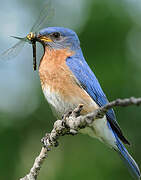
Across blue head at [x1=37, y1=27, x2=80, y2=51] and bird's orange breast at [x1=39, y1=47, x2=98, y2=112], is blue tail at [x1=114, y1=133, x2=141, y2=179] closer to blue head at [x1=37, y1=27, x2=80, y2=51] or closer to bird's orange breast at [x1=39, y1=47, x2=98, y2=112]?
bird's orange breast at [x1=39, y1=47, x2=98, y2=112]

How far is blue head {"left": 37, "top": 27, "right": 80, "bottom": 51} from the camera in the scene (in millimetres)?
7797

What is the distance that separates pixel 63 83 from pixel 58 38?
1.19 meters

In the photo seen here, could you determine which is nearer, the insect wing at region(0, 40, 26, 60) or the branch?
the branch

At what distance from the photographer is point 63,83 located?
7039mm

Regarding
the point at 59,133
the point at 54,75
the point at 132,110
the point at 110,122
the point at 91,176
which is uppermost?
the point at 54,75

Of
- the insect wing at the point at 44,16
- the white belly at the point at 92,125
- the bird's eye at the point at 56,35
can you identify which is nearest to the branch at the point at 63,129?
the white belly at the point at 92,125

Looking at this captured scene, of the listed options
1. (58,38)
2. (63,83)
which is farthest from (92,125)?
(58,38)

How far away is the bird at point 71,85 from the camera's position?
701 cm

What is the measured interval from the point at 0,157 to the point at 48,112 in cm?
147

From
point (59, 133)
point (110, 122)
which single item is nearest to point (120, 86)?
point (110, 122)

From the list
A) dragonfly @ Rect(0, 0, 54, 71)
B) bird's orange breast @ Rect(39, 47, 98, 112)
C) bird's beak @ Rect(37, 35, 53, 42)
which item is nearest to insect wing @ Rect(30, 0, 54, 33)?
dragonfly @ Rect(0, 0, 54, 71)

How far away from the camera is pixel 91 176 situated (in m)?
8.48

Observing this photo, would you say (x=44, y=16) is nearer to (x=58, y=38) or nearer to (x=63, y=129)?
(x=58, y=38)

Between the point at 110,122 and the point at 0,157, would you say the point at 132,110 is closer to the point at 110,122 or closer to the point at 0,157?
the point at 110,122
